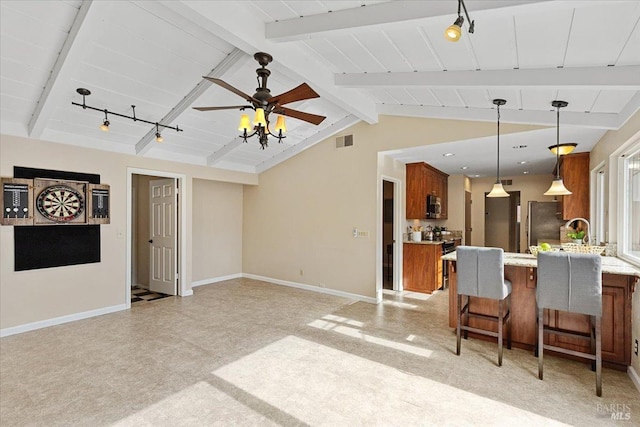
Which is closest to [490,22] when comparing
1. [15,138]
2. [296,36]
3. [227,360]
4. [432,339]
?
[296,36]

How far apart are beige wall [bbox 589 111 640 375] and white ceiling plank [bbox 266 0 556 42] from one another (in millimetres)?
2168

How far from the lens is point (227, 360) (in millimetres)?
3180

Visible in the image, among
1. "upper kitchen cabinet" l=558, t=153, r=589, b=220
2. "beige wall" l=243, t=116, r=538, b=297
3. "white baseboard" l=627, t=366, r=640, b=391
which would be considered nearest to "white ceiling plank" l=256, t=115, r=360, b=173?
"beige wall" l=243, t=116, r=538, b=297

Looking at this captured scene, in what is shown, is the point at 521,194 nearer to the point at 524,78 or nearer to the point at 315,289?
the point at 315,289

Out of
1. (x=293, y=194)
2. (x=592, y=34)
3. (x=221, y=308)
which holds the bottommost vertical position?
(x=221, y=308)

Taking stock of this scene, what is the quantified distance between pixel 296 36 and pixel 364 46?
66cm

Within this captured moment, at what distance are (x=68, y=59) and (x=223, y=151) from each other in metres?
3.06

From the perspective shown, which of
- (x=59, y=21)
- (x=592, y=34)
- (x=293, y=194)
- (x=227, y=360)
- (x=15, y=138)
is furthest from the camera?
(x=293, y=194)

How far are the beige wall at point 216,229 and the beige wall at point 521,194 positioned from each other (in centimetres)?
623

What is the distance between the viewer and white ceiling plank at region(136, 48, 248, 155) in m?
3.18

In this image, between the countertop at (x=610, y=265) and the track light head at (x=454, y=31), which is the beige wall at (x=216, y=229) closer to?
Result: the countertop at (x=610, y=265)

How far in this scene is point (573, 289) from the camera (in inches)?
109

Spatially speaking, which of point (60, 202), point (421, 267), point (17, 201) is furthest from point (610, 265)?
point (17, 201)

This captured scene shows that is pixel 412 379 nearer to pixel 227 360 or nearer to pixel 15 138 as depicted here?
pixel 227 360
